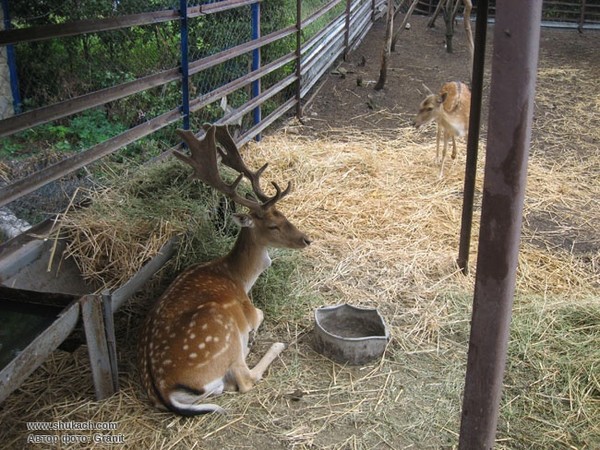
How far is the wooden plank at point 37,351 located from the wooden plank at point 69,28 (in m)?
1.44

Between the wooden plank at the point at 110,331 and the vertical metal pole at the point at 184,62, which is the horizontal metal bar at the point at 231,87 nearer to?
the vertical metal pole at the point at 184,62

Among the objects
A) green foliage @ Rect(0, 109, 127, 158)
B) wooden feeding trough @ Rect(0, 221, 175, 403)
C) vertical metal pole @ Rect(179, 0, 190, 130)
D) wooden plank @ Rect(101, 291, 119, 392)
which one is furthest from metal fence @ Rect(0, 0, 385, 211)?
wooden plank @ Rect(101, 291, 119, 392)

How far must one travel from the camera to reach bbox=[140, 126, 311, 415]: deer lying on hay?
3.36m

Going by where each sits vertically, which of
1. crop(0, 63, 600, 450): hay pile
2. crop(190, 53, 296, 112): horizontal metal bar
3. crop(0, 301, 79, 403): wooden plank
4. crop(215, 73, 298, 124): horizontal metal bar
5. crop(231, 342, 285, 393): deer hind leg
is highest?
crop(190, 53, 296, 112): horizontal metal bar

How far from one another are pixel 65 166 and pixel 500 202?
9.47 feet

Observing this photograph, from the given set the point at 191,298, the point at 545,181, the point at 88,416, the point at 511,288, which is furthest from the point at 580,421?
the point at 545,181

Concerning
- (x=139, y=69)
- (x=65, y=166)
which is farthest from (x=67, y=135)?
(x=65, y=166)

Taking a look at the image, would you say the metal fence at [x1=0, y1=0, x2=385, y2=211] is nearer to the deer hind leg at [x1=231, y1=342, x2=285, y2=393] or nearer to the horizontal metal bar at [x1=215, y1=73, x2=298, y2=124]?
the horizontal metal bar at [x1=215, y1=73, x2=298, y2=124]

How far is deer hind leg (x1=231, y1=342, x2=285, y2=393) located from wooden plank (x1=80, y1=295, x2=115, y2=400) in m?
0.64

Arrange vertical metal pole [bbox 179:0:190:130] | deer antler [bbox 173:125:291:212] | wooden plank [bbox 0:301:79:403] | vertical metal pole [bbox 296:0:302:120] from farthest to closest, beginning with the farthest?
vertical metal pole [bbox 296:0:302:120], vertical metal pole [bbox 179:0:190:130], deer antler [bbox 173:125:291:212], wooden plank [bbox 0:301:79:403]

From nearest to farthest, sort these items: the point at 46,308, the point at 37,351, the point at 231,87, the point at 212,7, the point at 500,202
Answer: the point at 500,202
the point at 37,351
the point at 46,308
the point at 212,7
the point at 231,87

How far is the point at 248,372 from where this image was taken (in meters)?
3.63

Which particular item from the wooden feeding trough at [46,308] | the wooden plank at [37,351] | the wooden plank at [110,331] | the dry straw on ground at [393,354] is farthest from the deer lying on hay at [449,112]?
the wooden plank at [37,351]

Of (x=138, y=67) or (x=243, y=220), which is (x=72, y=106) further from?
(x=138, y=67)
